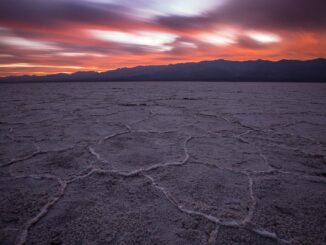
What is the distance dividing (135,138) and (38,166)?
688 millimetres

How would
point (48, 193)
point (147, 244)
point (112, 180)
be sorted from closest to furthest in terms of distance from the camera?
1. point (147, 244)
2. point (48, 193)
3. point (112, 180)

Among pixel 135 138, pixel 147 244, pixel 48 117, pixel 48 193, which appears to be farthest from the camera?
pixel 48 117

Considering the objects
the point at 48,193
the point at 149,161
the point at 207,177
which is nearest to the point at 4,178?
the point at 48,193

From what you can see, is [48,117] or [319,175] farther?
[48,117]

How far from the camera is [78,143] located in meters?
1.50

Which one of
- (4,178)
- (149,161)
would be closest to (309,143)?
(149,161)

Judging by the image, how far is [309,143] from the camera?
1521mm

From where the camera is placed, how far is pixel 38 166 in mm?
1134

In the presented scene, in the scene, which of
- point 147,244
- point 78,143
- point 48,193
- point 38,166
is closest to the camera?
A: point 147,244

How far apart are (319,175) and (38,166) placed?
150 centimetres

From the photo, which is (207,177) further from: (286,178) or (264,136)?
(264,136)

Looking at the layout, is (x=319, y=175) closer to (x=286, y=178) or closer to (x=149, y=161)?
(x=286, y=178)

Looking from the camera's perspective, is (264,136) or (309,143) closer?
(309,143)

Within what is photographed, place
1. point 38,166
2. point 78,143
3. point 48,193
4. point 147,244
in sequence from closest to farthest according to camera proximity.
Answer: point 147,244 < point 48,193 < point 38,166 < point 78,143
